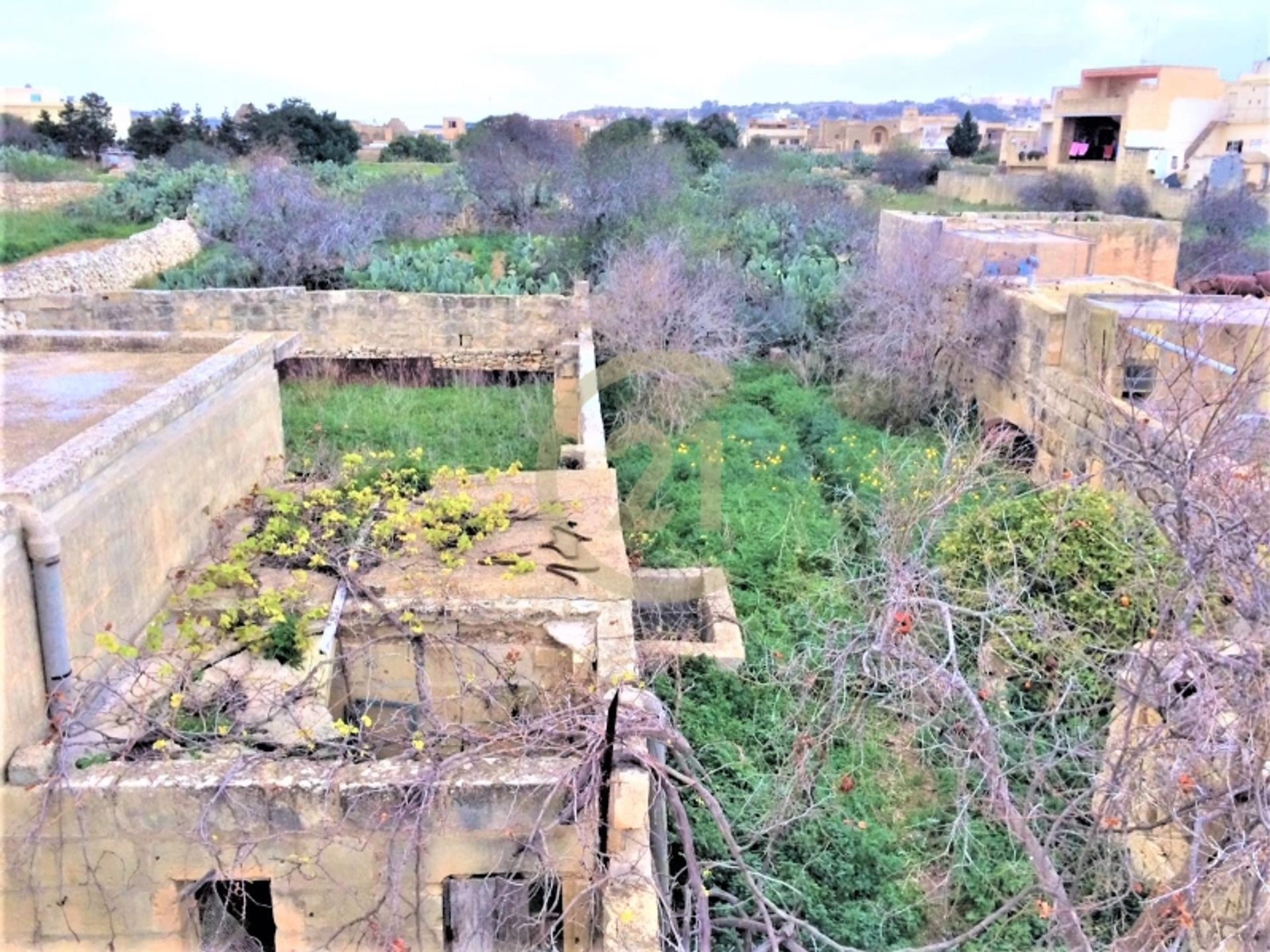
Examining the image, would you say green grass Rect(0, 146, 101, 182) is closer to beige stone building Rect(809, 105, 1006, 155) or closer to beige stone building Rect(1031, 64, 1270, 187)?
beige stone building Rect(1031, 64, 1270, 187)

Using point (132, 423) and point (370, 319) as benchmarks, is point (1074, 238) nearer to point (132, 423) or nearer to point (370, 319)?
point (370, 319)

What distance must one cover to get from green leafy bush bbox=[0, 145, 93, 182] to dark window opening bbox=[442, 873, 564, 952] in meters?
24.7

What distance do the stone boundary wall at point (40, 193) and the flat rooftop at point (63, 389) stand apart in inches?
624

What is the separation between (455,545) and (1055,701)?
13.9 ft

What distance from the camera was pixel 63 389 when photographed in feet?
22.6

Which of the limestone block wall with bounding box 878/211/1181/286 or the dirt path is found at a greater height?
the limestone block wall with bounding box 878/211/1181/286

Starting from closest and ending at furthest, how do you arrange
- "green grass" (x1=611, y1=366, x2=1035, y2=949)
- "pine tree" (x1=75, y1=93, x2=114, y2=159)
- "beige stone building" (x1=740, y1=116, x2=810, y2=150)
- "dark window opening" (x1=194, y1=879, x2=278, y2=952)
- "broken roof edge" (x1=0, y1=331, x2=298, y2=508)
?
"broken roof edge" (x1=0, y1=331, x2=298, y2=508)
"dark window opening" (x1=194, y1=879, x2=278, y2=952)
"green grass" (x1=611, y1=366, x2=1035, y2=949)
"pine tree" (x1=75, y1=93, x2=114, y2=159)
"beige stone building" (x1=740, y1=116, x2=810, y2=150)

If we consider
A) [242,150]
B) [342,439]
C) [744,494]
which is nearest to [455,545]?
[744,494]

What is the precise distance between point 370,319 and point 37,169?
16.6 meters

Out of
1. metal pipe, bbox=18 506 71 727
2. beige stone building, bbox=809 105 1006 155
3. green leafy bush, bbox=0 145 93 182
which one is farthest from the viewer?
beige stone building, bbox=809 105 1006 155

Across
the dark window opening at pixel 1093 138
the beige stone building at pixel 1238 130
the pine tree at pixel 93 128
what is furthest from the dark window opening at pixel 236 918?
the dark window opening at pixel 1093 138

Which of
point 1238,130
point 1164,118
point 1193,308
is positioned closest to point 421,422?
point 1193,308

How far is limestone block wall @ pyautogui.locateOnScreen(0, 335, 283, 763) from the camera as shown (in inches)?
173

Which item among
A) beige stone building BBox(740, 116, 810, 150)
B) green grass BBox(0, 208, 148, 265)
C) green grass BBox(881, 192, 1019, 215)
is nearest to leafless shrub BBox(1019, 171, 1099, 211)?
green grass BBox(881, 192, 1019, 215)
